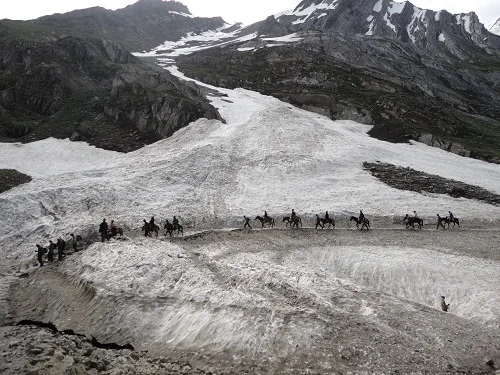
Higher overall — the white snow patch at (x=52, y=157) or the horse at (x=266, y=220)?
the white snow patch at (x=52, y=157)

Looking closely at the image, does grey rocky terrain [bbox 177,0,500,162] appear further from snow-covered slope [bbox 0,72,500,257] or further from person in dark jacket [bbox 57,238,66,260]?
person in dark jacket [bbox 57,238,66,260]

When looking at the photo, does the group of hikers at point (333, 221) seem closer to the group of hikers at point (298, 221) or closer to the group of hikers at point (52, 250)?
the group of hikers at point (298, 221)

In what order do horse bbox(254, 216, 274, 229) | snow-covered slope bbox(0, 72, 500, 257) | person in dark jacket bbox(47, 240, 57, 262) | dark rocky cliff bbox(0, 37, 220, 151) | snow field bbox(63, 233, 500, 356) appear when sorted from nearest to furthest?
snow field bbox(63, 233, 500, 356) < person in dark jacket bbox(47, 240, 57, 262) < horse bbox(254, 216, 274, 229) < snow-covered slope bbox(0, 72, 500, 257) < dark rocky cliff bbox(0, 37, 220, 151)

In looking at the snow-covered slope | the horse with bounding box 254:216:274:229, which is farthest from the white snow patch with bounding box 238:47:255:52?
the horse with bounding box 254:216:274:229

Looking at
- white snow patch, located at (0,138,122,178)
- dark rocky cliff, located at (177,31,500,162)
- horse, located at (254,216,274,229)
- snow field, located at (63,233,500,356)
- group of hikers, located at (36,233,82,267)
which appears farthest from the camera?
dark rocky cliff, located at (177,31,500,162)

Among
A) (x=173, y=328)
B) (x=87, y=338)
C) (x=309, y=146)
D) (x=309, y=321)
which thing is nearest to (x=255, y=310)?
(x=309, y=321)

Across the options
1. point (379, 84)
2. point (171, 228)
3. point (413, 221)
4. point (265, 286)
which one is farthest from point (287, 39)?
point (265, 286)

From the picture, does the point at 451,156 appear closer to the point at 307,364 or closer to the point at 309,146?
the point at 309,146

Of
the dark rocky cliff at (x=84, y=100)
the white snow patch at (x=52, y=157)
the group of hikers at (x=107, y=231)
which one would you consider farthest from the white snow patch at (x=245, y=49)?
the group of hikers at (x=107, y=231)

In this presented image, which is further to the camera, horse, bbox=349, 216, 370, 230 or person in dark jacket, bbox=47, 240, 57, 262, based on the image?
horse, bbox=349, 216, 370, 230
